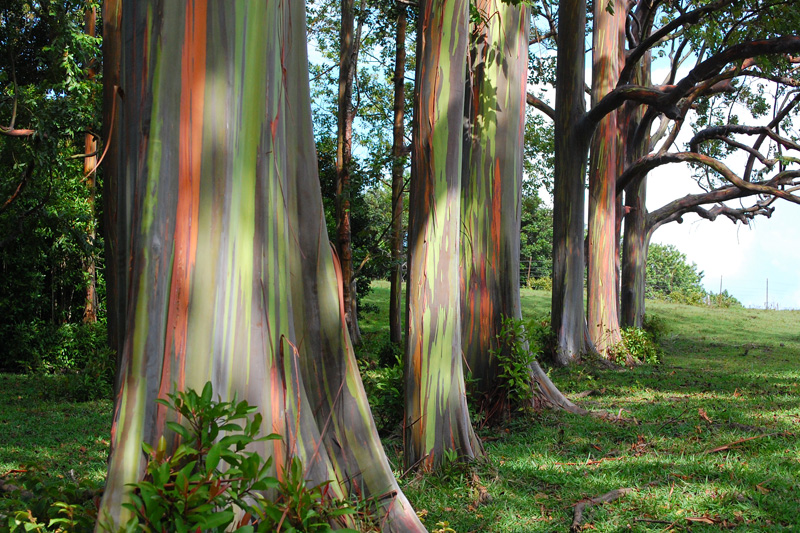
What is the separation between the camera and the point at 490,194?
21.6 ft

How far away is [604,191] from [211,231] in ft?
36.7

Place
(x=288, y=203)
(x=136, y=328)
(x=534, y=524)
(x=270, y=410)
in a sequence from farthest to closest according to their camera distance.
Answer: (x=534, y=524)
(x=288, y=203)
(x=270, y=410)
(x=136, y=328)

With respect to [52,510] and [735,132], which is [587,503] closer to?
[52,510]

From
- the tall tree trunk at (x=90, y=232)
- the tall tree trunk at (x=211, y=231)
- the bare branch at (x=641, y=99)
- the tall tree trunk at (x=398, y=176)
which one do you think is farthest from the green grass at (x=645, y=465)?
the tall tree trunk at (x=90, y=232)

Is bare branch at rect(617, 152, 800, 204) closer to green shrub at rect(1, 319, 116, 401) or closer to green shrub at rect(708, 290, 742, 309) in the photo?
green shrub at rect(1, 319, 116, 401)

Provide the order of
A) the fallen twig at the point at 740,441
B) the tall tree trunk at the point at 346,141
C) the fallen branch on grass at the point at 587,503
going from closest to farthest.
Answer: the fallen branch on grass at the point at 587,503 → the fallen twig at the point at 740,441 → the tall tree trunk at the point at 346,141

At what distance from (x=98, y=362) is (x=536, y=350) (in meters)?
7.36

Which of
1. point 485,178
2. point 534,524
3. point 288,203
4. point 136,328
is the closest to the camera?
point 136,328

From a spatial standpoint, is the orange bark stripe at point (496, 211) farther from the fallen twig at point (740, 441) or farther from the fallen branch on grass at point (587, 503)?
the fallen branch on grass at point (587, 503)

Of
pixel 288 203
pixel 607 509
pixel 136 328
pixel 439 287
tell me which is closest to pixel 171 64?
pixel 288 203

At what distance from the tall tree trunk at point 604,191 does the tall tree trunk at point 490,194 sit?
19.5 feet

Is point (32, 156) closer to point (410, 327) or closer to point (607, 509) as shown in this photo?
point (410, 327)

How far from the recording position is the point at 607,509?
405cm

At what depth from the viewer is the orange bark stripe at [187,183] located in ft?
8.96
